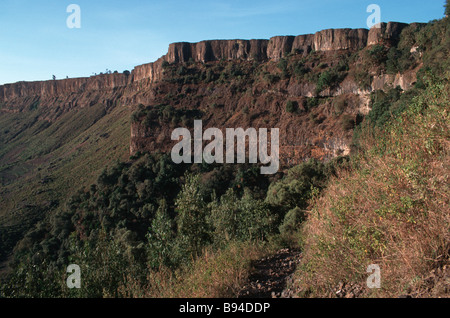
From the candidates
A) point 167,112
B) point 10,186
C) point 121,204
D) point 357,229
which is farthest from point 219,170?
point 10,186

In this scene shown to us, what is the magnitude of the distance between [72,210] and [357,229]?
26.7m

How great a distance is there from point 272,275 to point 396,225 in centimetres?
247

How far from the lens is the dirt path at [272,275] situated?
4492 millimetres

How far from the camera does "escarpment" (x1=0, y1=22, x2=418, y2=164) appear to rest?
26.3 meters

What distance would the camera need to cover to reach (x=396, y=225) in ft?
11.7

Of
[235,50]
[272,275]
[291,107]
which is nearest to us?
[272,275]

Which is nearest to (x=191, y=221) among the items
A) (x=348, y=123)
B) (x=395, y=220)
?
(x=395, y=220)

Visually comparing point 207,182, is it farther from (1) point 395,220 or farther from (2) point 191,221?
(1) point 395,220

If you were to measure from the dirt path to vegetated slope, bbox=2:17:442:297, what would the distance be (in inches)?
8.8

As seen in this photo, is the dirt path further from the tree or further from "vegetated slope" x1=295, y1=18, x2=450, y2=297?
the tree

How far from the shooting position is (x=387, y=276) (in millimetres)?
3402

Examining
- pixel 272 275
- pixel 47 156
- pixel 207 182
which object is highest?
pixel 47 156

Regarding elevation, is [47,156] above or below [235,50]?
below
